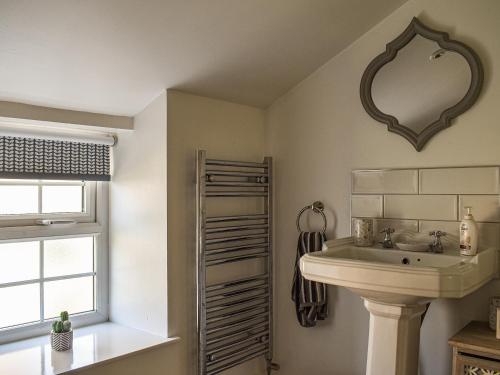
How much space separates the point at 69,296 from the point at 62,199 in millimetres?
476

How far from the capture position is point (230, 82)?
85.0 inches

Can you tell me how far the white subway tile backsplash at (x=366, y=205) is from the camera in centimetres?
211

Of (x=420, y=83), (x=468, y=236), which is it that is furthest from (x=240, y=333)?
(x=420, y=83)

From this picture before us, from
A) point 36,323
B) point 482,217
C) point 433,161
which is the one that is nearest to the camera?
point 482,217

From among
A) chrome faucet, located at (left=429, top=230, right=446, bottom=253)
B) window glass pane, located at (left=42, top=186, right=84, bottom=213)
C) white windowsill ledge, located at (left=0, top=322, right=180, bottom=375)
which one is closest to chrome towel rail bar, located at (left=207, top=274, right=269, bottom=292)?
white windowsill ledge, located at (left=0, top=322, right=180, bottom=375)

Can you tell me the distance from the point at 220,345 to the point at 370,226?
35.6 inches

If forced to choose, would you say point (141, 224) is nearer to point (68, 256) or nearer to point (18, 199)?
point (68, 256)

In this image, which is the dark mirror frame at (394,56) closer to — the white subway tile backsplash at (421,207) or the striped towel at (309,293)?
the white subway tile backsplash at (421,207)

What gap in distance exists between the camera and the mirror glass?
190cm

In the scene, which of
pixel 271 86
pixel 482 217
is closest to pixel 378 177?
pixel 482 217

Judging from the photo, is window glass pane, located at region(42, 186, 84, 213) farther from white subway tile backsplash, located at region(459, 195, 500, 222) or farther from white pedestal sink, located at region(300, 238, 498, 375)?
white subway tile backsplash, located at region(459, 195, 500, 222)

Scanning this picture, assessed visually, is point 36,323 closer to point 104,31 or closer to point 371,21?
point 104,31

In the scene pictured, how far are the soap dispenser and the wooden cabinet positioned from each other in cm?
31

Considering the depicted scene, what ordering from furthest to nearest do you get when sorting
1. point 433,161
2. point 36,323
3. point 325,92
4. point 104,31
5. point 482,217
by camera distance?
point 325,92 → point 36,323 → point 433,161 → point 482,217 → point 104,31
